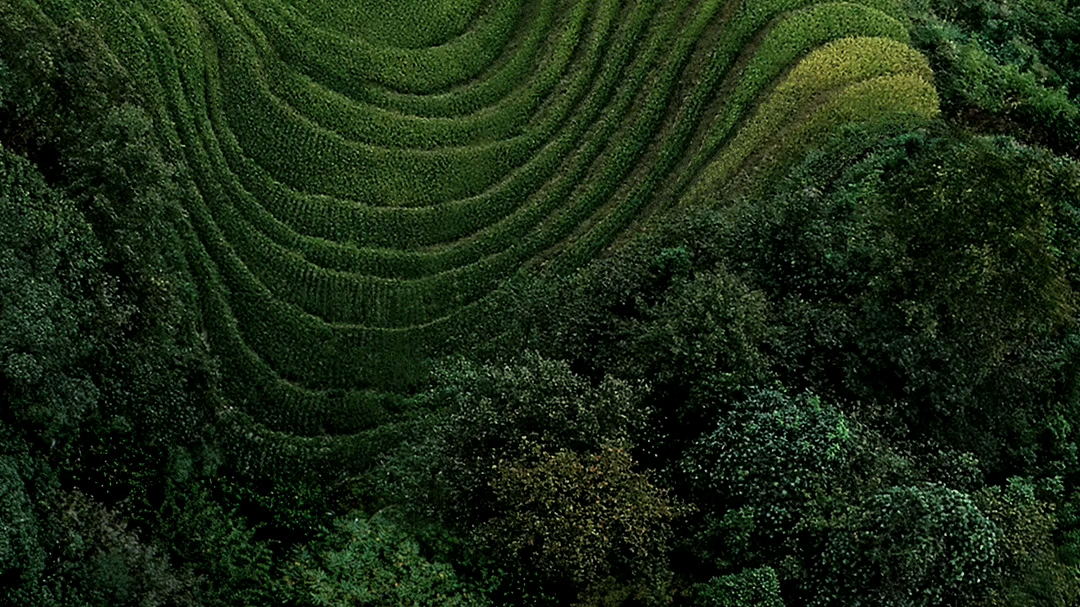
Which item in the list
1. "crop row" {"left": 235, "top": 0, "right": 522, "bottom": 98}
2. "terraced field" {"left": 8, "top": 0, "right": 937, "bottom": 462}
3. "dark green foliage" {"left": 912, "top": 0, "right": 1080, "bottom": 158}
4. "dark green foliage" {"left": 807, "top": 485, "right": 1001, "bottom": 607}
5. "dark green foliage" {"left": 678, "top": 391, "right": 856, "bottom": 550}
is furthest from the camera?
"dark green foliage" {"left": 912, "top": 0, "right": 1080, "bottom": 158}

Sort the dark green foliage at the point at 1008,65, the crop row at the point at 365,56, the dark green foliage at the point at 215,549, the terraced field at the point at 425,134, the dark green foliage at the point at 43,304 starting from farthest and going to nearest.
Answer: the dark green foliage at the point at 1008,65 < the crop row at the point at 365,56 < the terraced field at the point at 425,134 < the dark green foliage at the point at 215,549 < the dark green foliage at the point at 43,304

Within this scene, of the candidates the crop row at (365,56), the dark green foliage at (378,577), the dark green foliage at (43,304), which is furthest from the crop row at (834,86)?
the dark green foliage at (43,304)

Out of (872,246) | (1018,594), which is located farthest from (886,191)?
(1018,594)

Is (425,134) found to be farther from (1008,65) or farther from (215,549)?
(1008,65)

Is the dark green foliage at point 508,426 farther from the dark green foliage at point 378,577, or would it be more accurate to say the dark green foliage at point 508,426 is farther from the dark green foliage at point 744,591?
the dark green foliage at point 744,591

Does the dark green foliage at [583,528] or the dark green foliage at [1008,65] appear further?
the dark green foliage at [1008,65]

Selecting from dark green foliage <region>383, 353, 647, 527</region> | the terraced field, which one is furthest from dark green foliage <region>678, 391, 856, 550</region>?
the terraced field

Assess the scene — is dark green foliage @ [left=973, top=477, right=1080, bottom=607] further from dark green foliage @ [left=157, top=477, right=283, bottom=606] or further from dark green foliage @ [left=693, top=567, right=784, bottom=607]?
dark green foliage @ [left=157, top=477, right=283, bottom=606]
